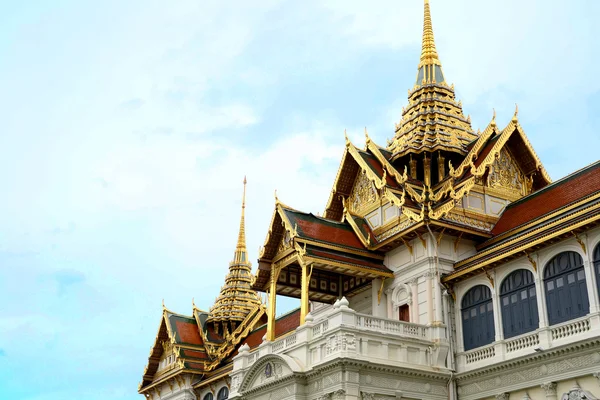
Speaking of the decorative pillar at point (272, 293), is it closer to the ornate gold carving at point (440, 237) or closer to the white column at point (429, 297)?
the white column at point (429, 297)

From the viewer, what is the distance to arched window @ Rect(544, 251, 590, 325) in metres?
22.1

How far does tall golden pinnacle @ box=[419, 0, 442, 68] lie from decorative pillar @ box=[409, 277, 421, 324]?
44.9 feet

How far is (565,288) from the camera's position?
22.7 m

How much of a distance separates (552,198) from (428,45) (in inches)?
541

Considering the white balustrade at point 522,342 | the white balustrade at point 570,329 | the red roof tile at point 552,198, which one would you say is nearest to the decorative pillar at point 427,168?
the red roof tile at point 552,198

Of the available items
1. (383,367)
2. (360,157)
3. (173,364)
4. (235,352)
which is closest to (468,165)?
(360,157)

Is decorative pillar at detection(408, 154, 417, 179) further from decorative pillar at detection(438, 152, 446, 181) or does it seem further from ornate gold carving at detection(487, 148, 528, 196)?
ornate gold carving at detection(487, 148, 528, 196)

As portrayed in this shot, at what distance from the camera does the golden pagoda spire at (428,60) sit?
119 ft

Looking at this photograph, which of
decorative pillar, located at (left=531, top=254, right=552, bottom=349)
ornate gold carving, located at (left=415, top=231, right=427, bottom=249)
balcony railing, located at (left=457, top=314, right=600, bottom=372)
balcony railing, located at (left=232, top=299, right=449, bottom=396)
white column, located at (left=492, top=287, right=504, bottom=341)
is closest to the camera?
balcony railing, located at (left=457, top=314, right=600, bottom=372)

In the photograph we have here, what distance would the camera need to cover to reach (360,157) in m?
32.2

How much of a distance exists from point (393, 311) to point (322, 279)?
4.30 metres

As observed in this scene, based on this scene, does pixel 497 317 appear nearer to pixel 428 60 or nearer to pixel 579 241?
pixel 579 241

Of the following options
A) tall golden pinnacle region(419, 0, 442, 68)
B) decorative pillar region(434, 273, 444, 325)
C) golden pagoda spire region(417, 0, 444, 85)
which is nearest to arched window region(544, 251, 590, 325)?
decorative pillar region(434, 273, 444, 325)

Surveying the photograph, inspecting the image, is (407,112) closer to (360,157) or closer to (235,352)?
(360,157)
